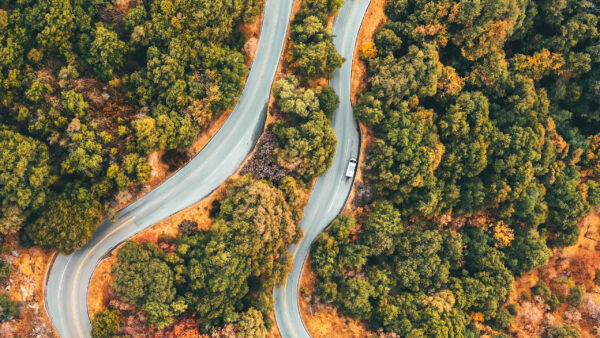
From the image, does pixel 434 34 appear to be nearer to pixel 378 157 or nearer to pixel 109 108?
pixel 378 157

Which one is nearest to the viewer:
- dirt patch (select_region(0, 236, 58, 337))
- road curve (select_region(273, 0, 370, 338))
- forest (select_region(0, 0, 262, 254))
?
forest (select_region(0, 0, 262, 254))

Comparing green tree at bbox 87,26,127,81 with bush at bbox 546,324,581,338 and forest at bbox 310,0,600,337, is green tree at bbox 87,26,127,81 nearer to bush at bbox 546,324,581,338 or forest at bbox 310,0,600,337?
forest at bbox 310,0,600,337

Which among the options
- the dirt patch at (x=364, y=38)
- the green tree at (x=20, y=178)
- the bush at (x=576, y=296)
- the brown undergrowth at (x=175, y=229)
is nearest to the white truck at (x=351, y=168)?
the dirt patch at (x=364, y=38)

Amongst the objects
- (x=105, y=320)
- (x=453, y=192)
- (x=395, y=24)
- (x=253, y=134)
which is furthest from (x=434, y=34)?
(x=105, y=320)

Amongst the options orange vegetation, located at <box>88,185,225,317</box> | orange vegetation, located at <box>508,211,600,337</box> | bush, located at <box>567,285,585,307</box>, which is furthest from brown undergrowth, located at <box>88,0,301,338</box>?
bush, located at <box>567,285,585,307</box>

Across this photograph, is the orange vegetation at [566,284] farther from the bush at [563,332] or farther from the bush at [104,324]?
the bush at [104,324]

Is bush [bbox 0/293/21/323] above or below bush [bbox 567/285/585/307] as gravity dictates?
above

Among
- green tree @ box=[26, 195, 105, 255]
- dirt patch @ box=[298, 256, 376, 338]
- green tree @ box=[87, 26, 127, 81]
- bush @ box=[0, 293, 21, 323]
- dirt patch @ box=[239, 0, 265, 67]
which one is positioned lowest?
dirt patch @ box=[298, 256, 376, 338]

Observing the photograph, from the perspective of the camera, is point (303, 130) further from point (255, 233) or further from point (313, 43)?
point (255, 233)
